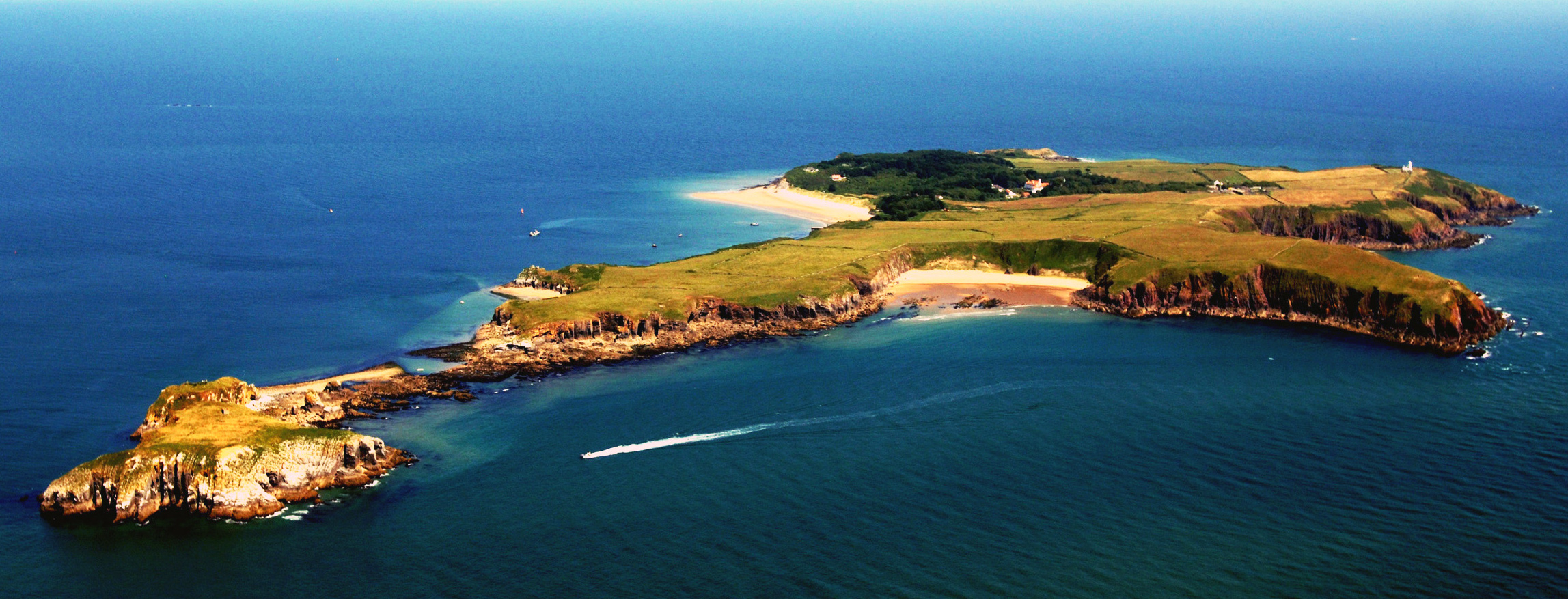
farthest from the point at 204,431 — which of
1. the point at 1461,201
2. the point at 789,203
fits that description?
the point at 1461,201

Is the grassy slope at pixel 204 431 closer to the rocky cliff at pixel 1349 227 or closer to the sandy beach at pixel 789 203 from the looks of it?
the sandy beach at pixel 789 203

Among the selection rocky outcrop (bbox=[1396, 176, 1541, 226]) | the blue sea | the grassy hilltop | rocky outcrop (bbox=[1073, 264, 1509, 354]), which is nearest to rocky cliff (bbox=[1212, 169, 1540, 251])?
the grassy hilltop

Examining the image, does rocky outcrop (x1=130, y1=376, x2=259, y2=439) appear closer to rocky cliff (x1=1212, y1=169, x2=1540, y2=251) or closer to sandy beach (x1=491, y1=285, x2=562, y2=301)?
sandy beach (x1=491, y1=285, x2=562, y2=301)

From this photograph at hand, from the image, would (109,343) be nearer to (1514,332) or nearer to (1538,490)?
(1538,490)

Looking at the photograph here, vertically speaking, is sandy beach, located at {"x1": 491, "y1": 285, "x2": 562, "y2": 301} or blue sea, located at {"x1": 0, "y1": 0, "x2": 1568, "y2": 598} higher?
sandy beach, located at {"x1": 491, "y1": 285, "x2": 562, "y2": 301}

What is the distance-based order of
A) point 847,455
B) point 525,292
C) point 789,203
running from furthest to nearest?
point 789,203 < point 525,292 < point 847,455

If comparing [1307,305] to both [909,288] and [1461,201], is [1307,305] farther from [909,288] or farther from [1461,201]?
[1461,201]

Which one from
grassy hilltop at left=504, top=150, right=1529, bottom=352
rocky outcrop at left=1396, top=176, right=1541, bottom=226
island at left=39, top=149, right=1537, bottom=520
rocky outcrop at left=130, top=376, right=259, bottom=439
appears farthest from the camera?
rocky outcrop at left=1396, top=176, right=1541, bottom=226
